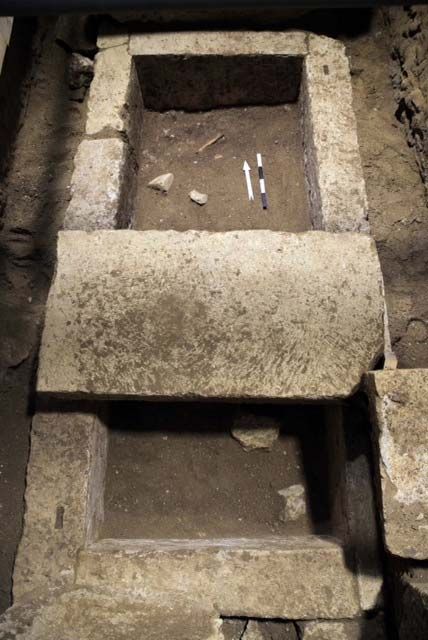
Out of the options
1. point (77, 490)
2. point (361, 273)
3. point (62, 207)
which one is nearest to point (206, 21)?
point (62, 207)

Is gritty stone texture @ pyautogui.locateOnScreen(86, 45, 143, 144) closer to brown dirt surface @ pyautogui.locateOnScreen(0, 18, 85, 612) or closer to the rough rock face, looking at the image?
brown dirt surface @ pyautogui.locateOnScreen(0, 18, 85, 612)

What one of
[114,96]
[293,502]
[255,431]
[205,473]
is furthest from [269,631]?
[114,96]

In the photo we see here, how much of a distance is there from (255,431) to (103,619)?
3.44 ft

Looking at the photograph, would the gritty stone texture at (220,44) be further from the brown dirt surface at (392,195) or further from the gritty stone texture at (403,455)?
the gritty stone texture at (403,455)

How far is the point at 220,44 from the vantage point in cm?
289

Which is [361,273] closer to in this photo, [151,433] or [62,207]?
[151,433]

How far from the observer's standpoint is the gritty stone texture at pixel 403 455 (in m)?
1.66

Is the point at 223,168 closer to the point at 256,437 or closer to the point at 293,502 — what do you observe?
the point at 256,437

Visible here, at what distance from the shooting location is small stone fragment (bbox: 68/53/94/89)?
9.98 ft

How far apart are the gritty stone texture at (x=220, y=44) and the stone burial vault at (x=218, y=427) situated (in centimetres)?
102

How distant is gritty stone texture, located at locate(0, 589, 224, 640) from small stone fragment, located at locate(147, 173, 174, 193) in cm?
202

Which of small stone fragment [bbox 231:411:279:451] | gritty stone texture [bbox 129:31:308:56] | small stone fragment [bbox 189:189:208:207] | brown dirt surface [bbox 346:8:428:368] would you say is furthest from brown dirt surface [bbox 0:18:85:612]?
→ brown dirt surface [bbox 346:8:428:368]

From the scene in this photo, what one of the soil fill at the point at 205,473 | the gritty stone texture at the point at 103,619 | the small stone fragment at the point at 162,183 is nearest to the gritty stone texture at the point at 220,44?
the small stone fragment at the point at 162,183

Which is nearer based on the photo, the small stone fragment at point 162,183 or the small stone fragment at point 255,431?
the small stone fragment at point 255,431
